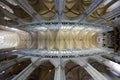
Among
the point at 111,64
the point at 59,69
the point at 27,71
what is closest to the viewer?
the point at 27,71

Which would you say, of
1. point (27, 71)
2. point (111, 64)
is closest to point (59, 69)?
point (27, 71)

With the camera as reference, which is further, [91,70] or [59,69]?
[59,69]

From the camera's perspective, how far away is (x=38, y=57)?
1410 cm

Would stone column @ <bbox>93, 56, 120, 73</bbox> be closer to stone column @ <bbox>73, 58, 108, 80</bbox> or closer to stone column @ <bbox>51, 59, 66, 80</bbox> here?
stone column @ <bbox>73, 58, 108, 80</bbox>

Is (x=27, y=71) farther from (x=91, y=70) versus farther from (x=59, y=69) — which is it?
(x=91, y=70)

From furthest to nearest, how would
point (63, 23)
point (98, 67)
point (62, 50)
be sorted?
1. point (62, 50)
2. point (98, 67)
3. point (63, 23)

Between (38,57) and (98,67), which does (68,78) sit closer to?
(98,67)

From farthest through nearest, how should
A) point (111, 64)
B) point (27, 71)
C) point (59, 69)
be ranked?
point (59, 69)
point (111, 64)
point (27, 71)

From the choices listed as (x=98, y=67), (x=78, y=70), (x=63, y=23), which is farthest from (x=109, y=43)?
(x=63, y=23)

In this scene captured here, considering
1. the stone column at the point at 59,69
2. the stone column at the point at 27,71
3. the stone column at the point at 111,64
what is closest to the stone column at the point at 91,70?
the stone column at the point at 111,64

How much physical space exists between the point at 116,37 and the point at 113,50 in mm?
1248

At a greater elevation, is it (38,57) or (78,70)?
(38,57)

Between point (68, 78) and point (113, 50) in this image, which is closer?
point (113, 50)

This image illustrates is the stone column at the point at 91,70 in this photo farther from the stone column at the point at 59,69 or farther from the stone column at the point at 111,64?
the stone column at the point at 59,69
